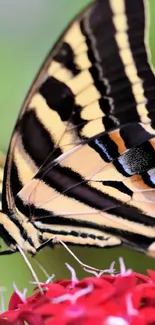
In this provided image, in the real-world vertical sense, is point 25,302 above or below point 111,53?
below

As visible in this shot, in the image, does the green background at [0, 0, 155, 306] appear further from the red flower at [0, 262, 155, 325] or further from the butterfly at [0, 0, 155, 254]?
the red flower at [0, 262, 155, 325]

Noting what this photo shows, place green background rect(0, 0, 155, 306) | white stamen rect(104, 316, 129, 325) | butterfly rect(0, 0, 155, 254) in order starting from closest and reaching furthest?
white stamen rect(104, 316, 129, 325), butterfly rect(0, 0, 155, 254), green background rect(0, 0, 155, 306)

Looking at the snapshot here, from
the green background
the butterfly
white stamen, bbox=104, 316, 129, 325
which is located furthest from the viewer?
the green background

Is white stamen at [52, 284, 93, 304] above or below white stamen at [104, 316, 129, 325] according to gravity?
above

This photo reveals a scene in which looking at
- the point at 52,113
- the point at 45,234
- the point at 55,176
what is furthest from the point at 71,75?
the point at 45,234

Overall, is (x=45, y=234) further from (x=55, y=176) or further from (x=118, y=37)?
(x=118, y=37)

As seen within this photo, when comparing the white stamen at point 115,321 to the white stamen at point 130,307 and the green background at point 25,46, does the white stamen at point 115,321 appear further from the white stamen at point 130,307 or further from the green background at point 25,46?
the green background at point 25,46

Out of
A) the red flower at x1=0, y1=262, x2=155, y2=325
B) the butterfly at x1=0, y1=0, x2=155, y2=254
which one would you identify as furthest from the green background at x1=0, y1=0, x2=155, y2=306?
the red flower at x1=0, y1=262, x2=155, y2=325
